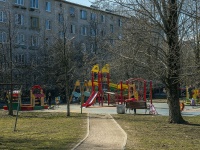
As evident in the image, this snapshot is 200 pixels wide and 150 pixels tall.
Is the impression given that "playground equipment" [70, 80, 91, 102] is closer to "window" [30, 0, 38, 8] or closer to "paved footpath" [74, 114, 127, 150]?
"paved footpath" [74, 114, 127, 150]

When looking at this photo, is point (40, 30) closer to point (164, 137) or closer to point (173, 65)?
point (173, 65)

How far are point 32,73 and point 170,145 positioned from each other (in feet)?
125

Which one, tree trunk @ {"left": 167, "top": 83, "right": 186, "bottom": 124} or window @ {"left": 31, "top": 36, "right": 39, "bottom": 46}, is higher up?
window @ {"left": 31, "top": 36, "right": 39, "bottom": 46}

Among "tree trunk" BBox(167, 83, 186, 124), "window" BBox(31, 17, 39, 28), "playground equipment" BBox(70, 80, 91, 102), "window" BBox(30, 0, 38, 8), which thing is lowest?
"tree trunk" BBox(167, 83, 186, 124)

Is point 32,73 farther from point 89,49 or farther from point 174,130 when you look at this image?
point 174,130

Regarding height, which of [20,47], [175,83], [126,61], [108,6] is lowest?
[175,83]

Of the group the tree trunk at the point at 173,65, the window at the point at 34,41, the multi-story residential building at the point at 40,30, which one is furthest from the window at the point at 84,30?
the tree trunk at the point at 173,65

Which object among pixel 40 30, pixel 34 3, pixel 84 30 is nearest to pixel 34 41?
pixel 40 30

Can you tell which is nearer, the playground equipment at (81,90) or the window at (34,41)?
the playground equipment at (81,90)

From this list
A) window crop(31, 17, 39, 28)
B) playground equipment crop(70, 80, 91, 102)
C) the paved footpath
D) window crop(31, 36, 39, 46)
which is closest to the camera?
the paved footpath

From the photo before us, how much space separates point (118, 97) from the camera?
33188 millimetres

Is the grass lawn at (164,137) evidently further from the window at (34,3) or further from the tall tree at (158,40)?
the window at (34,3)

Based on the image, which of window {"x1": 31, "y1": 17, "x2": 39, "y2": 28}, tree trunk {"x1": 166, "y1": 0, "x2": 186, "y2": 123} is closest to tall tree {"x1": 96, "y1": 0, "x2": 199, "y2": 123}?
tree trunk {"x1": 166, "y1": 0, "x2": 186, "y2": 123}

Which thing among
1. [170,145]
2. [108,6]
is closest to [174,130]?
[170,145]
